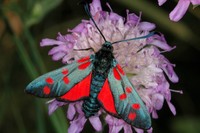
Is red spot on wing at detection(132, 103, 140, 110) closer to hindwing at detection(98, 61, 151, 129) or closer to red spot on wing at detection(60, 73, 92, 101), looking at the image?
hindwing at detection(98, 61, 151, 129)

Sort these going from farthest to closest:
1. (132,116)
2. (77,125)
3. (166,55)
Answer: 1. (166,55)
2. (77,125)
3. (132,116)

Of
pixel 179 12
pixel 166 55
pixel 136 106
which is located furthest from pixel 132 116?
pixel 166 55

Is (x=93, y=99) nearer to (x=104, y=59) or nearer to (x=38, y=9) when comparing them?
(x=104, y=59)

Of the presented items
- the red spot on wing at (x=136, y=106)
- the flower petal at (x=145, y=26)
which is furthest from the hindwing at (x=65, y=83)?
the flower petal at (x=145, y=26)

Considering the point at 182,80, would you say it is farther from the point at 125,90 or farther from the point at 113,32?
the point at 125,90

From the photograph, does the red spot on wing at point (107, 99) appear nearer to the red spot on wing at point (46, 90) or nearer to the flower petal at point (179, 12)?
the red spot on wing at point (46, 90)

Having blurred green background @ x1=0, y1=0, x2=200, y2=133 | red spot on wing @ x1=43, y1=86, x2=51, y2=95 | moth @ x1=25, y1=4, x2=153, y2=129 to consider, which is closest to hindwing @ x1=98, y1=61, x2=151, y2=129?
moth @ x1=25, y1=4, x2=153, y2=129

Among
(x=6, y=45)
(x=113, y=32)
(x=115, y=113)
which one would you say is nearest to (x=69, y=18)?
(x=6, y=45)
